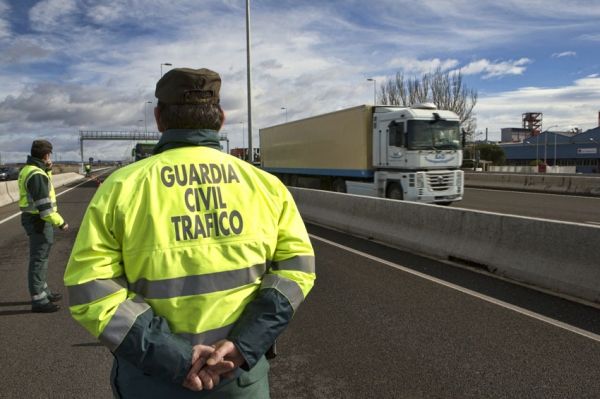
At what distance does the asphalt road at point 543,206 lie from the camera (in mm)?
14024

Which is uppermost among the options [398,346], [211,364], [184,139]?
[184,139]

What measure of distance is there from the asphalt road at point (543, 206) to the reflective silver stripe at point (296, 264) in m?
12.9

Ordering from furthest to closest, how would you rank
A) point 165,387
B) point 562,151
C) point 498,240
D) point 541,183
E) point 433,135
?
point 562,151 < point 541,183 < point 433,135 < point 498,240 < point 165,387

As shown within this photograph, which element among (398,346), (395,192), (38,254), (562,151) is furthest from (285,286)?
(562,151)

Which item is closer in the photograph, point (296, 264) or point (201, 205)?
point (201, 205)

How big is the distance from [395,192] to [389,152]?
1337 mm

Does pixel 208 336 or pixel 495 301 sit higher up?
pixel 208 336

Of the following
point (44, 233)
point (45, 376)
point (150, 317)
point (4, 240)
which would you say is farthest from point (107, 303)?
point (4, 240)

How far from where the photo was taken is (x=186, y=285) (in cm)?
171

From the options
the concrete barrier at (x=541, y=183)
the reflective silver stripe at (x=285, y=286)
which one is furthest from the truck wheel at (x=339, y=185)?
the reflective silver stripe at (x=285, y=286)

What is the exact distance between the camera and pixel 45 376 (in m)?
3.94

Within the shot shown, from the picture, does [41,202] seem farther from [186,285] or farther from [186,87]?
[186,285]

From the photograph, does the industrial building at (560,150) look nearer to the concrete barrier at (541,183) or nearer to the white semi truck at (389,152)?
the concrete barrier at (541,183)

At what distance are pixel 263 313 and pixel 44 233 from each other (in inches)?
195
